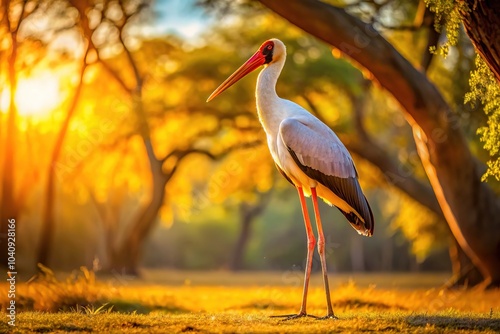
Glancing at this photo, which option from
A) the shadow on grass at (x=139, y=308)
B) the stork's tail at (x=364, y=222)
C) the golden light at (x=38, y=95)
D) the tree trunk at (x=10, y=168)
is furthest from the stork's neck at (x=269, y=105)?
the golden light at (x=38, y=95)

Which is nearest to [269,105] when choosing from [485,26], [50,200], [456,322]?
[485,26]

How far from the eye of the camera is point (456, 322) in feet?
21.8

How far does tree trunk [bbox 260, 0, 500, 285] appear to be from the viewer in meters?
10.4

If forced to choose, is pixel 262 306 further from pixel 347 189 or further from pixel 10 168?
pixel 10 168

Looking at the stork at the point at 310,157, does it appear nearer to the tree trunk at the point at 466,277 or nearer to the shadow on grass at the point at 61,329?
the shadow on grass at the point at 61,329

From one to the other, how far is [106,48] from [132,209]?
825 inches

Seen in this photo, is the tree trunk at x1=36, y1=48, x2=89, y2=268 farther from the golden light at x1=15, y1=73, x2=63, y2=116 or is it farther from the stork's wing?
the stork's wing

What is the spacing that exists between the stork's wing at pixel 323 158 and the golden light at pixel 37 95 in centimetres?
1014

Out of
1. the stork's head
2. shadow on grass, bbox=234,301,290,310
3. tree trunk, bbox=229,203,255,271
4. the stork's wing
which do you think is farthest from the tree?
tree trunk, bbox=229,203,255,271

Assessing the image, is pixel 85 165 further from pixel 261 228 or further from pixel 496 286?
pixel 261 228

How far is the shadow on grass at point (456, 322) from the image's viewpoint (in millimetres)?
6512

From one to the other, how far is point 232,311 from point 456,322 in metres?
3.58

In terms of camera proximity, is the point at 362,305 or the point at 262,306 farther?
the point at 262,306

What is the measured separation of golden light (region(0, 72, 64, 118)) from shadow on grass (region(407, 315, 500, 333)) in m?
11.7
